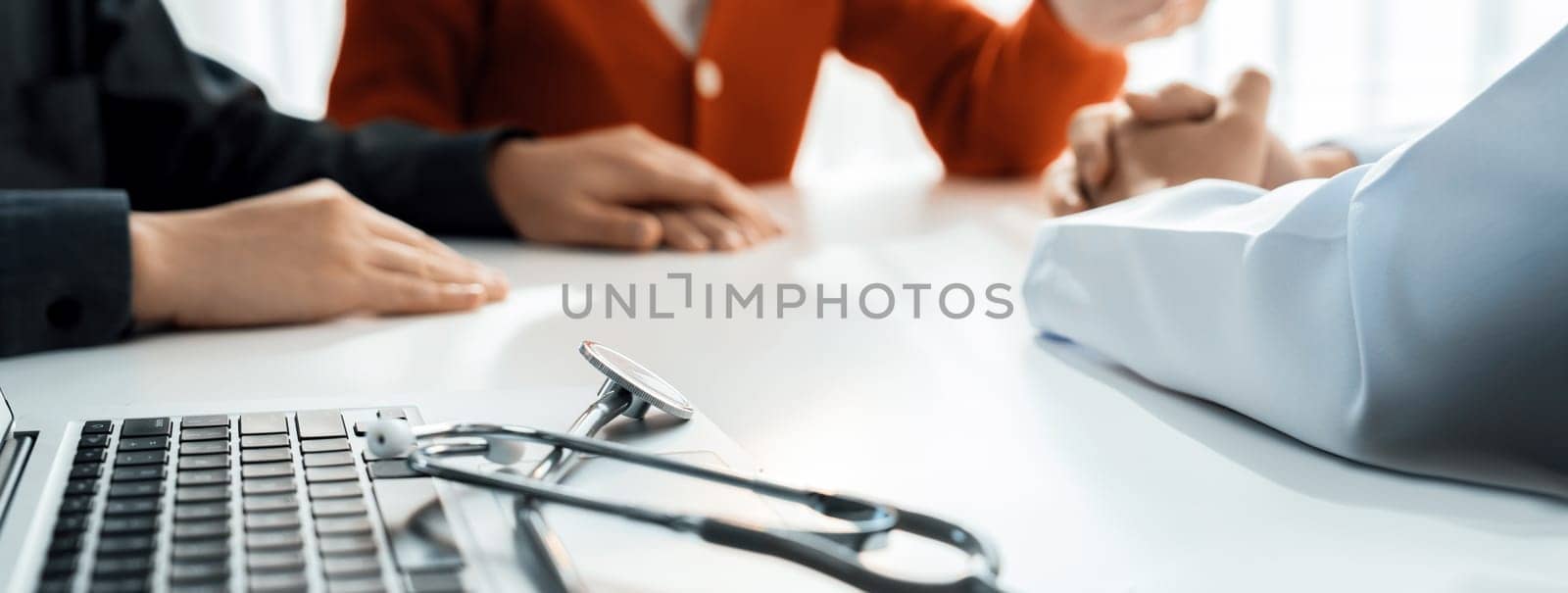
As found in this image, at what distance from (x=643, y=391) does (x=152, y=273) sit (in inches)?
12.2

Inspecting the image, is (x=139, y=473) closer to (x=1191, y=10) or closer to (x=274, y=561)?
(x=274, y=561)

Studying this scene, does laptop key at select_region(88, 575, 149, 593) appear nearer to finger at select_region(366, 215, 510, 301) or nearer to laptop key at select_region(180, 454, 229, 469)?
laptop key at select_region(180, 454, 229, 469)

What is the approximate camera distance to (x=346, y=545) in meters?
0.26

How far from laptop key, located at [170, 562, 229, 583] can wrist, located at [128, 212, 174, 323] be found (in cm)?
35

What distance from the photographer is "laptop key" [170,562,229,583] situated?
0.24m

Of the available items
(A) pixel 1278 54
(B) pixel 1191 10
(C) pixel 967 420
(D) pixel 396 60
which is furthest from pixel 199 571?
(A) pixel 1278 54

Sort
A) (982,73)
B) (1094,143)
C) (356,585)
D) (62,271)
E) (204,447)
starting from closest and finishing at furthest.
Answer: (356,585), (204,447), (62,271), (1094,143), (982,73)

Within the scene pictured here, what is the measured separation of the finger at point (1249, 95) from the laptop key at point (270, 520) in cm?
52

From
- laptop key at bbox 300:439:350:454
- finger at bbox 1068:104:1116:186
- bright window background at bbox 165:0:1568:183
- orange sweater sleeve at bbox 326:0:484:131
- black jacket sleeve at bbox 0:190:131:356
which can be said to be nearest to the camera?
laptop key at bbox 300:439:350:454

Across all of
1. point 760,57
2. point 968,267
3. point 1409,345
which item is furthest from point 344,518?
point 760,57

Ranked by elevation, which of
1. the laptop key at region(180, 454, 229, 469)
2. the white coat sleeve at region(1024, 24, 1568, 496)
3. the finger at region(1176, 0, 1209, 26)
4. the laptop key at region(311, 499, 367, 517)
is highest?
the finger at region(1176, 0, 1209, 26)

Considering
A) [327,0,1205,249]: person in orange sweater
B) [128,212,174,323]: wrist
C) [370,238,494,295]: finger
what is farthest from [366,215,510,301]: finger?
[327,0,1205,249]: person in orange sweater

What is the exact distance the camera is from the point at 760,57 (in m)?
1.28

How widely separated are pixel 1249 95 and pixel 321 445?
→ 0.50 m
